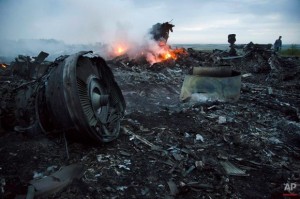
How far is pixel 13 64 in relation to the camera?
38.7 feet

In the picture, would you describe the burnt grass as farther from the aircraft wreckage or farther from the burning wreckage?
the aircraft wreckage

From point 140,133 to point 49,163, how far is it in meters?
2.02

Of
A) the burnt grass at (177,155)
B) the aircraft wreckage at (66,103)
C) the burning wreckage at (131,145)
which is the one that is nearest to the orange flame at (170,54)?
Result: the burnt grass at (177,155)

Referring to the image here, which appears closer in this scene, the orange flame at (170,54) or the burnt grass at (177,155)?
the burnt grass at (177,155)

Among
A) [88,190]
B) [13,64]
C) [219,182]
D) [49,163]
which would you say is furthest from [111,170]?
[13,64]

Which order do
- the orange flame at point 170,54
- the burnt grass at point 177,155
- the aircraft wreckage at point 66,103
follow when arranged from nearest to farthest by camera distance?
the burnt grass at point 177,155 → the aircraft wreckage at point 66,103 → the orange flame at point 170,54

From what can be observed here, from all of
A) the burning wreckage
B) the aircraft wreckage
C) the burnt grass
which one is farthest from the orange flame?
the aircraft wreckage

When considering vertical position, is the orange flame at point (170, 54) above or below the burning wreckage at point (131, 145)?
above

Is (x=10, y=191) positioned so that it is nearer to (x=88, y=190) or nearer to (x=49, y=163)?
(x=49, y=163)

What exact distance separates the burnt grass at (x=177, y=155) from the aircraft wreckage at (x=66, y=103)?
31 cm

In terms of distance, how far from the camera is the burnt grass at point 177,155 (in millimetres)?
3330

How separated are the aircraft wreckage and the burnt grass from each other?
1.00ft

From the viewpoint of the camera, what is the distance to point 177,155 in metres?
4.24

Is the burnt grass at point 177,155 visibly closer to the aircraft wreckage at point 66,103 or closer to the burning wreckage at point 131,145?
the burning wreckage at point 131,145
